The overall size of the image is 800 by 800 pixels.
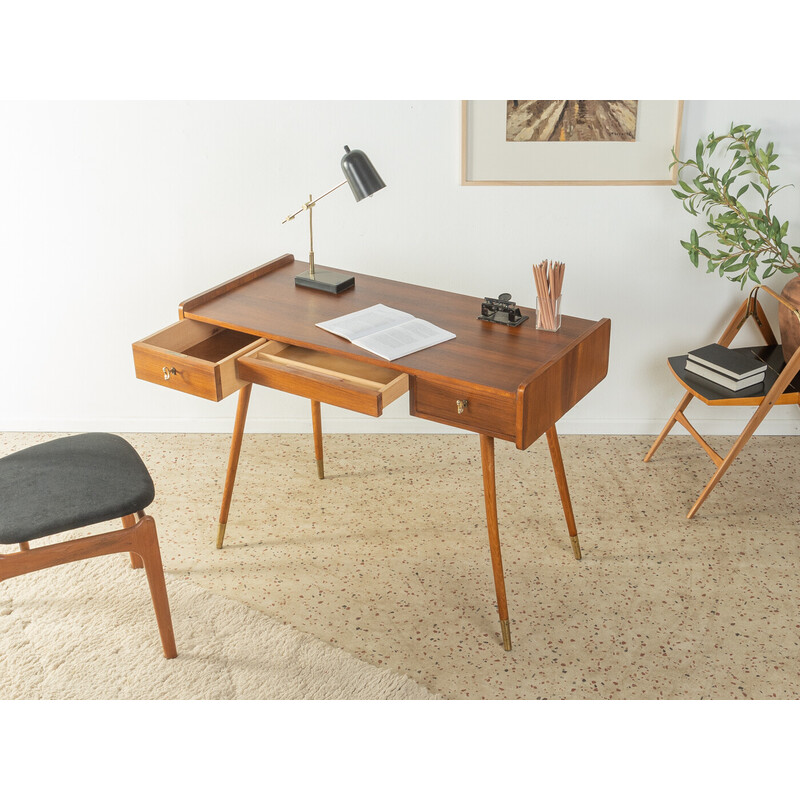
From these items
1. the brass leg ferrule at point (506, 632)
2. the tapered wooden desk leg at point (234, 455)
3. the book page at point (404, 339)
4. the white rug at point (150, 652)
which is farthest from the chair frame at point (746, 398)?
the tapered wooden desk leg at point (234, 455)

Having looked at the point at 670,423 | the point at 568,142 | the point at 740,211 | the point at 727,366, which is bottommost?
the point at 670,423

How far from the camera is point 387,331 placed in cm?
243

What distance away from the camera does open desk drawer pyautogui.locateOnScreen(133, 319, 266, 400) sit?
2365 millimetres

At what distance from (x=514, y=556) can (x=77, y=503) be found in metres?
1.33

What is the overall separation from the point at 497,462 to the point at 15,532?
5.93 ft

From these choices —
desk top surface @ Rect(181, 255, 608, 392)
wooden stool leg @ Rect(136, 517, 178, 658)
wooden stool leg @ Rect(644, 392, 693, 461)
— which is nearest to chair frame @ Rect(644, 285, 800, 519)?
wooden stool leg @ Rect(644, 392, 693, 461)

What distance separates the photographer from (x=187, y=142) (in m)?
3.19

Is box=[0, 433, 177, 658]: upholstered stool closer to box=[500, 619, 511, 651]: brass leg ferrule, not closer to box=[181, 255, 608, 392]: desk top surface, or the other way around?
box=[181, 255, 608, 392]: desk top surface

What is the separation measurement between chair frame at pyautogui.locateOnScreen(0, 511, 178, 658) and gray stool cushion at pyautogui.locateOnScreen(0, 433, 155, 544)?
55mm

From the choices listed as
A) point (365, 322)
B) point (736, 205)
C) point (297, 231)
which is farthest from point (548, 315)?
→ point (297, 231)

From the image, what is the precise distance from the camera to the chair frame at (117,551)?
6.92 ft

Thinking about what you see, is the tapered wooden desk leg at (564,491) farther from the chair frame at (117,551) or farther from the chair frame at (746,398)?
the chair frame at (117,551)

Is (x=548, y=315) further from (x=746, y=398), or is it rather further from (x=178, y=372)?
(x=178, y=372)

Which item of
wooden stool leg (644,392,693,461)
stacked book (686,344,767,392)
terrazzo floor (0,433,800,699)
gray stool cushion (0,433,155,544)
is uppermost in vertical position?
gray stool cushion (0,433,155,544)
